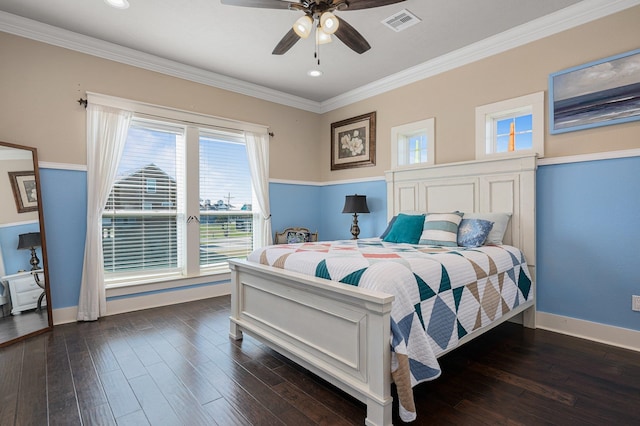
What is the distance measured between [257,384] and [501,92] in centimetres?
345

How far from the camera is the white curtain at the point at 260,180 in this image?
4.48m

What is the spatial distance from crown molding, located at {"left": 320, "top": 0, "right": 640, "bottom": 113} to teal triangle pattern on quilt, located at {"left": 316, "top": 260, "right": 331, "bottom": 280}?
2926 mm

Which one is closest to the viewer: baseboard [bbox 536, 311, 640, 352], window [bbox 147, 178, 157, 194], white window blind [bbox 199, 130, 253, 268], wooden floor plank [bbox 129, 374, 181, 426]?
wooden floor plank [bbox 129, 374, 181, 426]

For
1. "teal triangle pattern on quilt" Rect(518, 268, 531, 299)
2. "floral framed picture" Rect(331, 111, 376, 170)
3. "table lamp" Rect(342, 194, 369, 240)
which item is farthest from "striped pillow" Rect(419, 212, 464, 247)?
"floral framed picture" Rect(331, 111, 376, 170)

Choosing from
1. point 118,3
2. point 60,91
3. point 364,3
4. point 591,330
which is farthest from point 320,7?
point 591,330

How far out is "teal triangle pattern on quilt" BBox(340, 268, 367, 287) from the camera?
1755mm

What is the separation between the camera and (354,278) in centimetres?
178

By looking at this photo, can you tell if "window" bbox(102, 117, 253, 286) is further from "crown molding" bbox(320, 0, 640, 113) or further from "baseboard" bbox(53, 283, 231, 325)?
"crown molding" bbox(320, 0, 640, 113)

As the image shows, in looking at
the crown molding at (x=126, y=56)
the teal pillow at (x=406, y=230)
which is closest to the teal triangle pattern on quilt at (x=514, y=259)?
the teal pillow at (x=406, y=230)

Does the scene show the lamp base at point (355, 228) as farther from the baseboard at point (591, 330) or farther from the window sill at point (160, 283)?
the baseboard at point (591, 330)

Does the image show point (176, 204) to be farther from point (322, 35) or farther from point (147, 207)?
point (322, 35)

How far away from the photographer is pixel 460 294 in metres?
2.04

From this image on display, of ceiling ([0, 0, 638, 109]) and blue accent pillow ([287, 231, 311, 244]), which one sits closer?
ceiling ([0, 0, 638, 109])

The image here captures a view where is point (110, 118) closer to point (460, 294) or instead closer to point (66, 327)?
point (66, 327)
